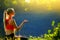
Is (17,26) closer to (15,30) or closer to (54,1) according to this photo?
(15,30)

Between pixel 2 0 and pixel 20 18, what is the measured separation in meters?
0.33

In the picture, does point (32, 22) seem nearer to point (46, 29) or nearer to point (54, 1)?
point (46, 29)

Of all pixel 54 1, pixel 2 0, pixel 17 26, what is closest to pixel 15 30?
pixel 17 26

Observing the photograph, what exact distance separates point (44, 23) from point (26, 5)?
1.02ft

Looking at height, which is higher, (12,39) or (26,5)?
(26,5)

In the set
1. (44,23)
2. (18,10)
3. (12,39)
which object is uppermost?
(18,10)

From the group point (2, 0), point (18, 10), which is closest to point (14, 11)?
point (18, 10)

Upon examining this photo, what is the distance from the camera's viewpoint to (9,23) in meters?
2.60

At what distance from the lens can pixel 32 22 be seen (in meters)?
2.60

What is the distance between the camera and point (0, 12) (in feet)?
8.72

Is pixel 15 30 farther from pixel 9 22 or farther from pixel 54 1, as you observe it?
pixel 54 1

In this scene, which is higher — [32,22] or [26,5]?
[26,5]

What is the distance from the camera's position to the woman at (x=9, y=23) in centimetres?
258

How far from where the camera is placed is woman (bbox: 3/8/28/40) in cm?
258
